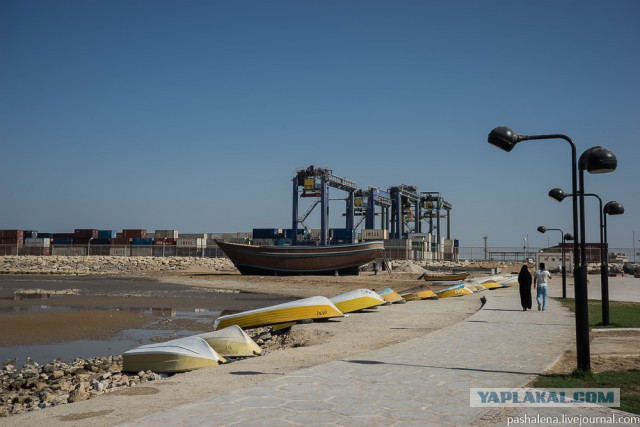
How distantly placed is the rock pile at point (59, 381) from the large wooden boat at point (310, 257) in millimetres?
32000

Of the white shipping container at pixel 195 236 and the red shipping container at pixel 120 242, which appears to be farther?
the white shipping container at pixel 195 236

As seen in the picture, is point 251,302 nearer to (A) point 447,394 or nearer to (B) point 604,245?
(B) point 604,245

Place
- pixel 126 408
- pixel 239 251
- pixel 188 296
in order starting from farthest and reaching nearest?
pixel 239 251 → pixel 188 296 → pixel 126 408

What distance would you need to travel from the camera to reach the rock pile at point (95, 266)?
5062 centimetres

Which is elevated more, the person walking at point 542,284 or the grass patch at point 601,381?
the person walking at point 542,284

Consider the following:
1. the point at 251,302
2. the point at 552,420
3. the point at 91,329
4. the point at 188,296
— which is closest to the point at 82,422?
the point at 552,420

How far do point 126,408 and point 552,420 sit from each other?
399 cm

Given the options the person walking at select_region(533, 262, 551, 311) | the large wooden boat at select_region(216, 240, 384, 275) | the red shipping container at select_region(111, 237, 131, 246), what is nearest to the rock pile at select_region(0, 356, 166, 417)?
the person walking at select_region(533, 262, 551, 311)

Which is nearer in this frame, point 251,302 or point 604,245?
point 604,245

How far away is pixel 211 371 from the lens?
7504 mm

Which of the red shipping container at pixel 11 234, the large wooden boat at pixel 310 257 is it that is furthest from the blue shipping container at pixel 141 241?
the large wooden boat at pixel 310 257

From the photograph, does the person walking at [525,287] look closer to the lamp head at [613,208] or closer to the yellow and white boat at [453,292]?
the lamp head at [613,208]

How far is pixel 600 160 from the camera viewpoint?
22.2ft

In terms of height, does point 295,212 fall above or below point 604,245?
above
